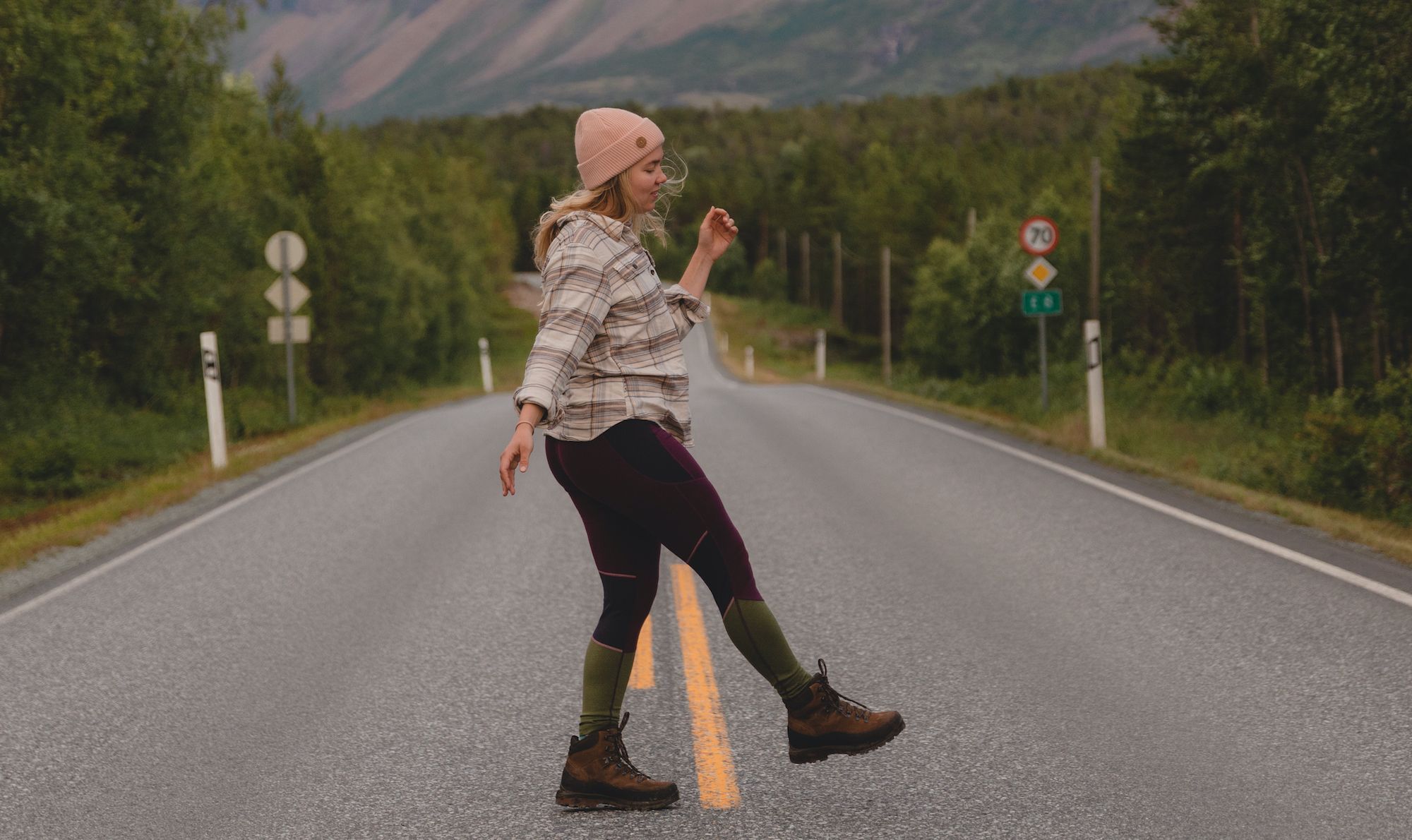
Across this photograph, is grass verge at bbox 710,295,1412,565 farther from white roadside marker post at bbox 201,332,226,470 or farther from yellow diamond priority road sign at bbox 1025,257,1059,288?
white roadside marker post at bbox 201,332,226,470

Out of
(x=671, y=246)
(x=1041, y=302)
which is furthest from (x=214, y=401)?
(x=671, y=246)

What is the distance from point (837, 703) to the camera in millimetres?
3795

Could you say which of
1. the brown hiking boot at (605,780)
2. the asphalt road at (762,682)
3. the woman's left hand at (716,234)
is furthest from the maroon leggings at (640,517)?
the woman's left hand at (716,234)

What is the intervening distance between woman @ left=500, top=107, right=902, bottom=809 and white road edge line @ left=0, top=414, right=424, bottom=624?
4530 millimetres

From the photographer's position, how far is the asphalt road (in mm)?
3766

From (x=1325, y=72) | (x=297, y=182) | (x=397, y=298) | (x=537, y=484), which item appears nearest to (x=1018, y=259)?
(x=397, y=298)

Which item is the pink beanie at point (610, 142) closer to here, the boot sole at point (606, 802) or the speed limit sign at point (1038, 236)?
the boot sole at point (606, 802)

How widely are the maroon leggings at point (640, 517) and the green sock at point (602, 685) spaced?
0.03 meters

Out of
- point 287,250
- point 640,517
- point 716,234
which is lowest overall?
point 640,517

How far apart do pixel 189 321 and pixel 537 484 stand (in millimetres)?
17749

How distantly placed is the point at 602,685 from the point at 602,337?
1.10 m

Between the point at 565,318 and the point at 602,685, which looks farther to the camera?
the point at 602,685

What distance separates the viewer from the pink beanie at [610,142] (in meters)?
3.46

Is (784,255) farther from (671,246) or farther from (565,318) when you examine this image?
(565,318)
